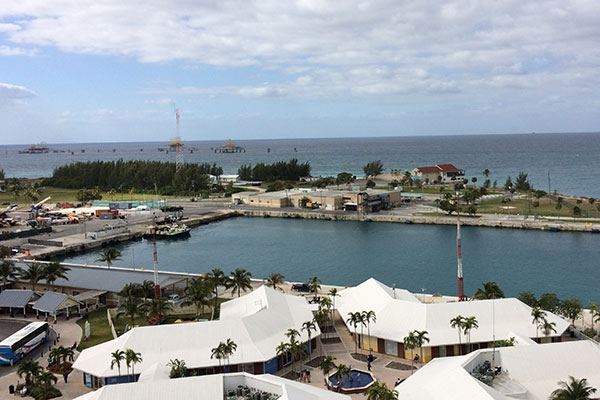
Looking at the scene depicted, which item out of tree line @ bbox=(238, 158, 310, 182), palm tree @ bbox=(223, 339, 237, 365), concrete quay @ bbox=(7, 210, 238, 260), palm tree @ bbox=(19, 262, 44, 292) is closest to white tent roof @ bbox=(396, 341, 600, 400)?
palm tree @ bbox=(223, 339, 237, 365)

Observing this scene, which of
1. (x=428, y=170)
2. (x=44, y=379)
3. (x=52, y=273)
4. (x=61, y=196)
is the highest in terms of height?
(x=428, y=170)

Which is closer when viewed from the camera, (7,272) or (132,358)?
(132,358)

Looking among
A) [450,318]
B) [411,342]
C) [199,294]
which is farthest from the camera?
[199,294]

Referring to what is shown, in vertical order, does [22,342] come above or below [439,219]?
below

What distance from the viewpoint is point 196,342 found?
27.3 m

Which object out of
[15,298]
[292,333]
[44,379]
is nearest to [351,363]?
[292,333]

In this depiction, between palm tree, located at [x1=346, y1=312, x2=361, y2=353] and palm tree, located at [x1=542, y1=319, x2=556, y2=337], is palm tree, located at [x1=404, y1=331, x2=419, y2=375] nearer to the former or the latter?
palm tree, located at [x1=346, y1=312, x2=361, y2=353]

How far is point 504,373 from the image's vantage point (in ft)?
76.2

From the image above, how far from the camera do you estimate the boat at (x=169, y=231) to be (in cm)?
7325

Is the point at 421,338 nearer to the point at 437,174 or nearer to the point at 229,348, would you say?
the point at 229,348

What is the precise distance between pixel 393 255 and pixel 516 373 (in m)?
36.5

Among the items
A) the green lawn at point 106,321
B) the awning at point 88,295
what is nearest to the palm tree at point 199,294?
the green lawn at point 106,321

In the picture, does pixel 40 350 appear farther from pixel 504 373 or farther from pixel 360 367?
pixel 504 373

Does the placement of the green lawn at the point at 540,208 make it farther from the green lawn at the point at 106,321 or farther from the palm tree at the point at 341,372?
the palm tree at the point at 341,372
